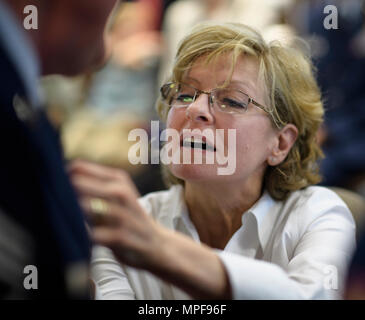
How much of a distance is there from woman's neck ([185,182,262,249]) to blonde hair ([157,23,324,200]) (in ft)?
0.21

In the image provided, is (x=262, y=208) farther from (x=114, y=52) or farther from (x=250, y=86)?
(x=114, y=52)

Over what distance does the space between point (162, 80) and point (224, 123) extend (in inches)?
31.7

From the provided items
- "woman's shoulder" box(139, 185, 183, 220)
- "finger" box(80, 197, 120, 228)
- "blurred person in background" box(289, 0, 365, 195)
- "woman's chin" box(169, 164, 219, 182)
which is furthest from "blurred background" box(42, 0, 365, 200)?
"finger" box(80, 197, 120, 228)

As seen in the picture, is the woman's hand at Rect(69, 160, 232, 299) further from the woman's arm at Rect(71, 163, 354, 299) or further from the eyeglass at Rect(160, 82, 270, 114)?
the eyeglass at Rect(160, 82, 270, 114)

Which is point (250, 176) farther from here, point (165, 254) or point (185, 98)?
point (165, 254)

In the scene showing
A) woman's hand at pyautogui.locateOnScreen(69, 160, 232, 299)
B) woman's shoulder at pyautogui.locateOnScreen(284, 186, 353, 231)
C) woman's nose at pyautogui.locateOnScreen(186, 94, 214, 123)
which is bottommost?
woman's shoulder at pyautogui.locateOnScreen(284, 186, 353, 231)

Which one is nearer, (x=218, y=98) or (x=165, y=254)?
(x=165, y=254)

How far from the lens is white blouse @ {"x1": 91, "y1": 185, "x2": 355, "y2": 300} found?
32.9 inches

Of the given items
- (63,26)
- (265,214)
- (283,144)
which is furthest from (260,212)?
(63,26)

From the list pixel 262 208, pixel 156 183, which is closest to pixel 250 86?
Answer: pixel 262 208

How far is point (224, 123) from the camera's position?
97cm

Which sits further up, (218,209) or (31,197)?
(31,197)

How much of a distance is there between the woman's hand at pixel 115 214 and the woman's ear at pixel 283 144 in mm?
605

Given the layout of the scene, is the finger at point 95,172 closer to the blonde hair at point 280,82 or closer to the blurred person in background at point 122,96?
the blonde hair at point 280,82
